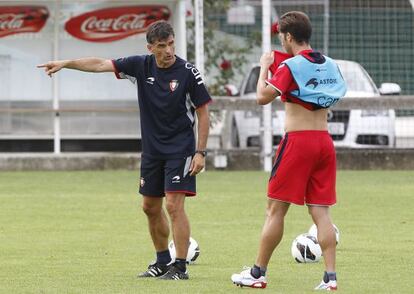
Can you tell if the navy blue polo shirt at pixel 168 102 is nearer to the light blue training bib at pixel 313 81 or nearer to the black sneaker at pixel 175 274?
the black sneaker at pixel 175 274

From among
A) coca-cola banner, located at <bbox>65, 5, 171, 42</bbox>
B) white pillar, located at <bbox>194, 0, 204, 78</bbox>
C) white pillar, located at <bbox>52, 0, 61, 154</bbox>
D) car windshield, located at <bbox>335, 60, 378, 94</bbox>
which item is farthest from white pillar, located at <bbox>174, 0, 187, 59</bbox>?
car windshield, located at <bbox>335, 60, 378, 94</bbox>

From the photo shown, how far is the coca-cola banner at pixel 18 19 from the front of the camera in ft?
74.1

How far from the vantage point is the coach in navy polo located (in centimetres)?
988

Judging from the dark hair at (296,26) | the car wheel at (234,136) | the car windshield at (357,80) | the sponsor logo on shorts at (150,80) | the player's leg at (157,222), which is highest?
the dark hair at (296,26)

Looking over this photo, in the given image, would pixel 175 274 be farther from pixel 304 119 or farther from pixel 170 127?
pixel 304 119

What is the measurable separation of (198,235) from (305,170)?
404 cm

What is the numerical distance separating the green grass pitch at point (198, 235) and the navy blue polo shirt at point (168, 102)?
97 centimetres

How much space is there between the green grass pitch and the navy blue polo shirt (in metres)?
0.97

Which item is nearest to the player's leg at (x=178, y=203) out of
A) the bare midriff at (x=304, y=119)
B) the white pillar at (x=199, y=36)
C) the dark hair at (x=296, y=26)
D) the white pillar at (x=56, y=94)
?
the bare midriff at (x=304, y=119)

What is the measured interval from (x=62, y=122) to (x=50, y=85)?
642 mm

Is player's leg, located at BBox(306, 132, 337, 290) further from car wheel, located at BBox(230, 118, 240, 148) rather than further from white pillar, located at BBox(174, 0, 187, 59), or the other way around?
car wheel, located at BBox(230, 118, 240, 148)

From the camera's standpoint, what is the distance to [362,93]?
74.7 ft

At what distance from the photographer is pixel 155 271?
10.1 meters

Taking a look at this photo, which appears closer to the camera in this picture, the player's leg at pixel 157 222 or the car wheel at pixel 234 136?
the player's leg at pixel 157 222
